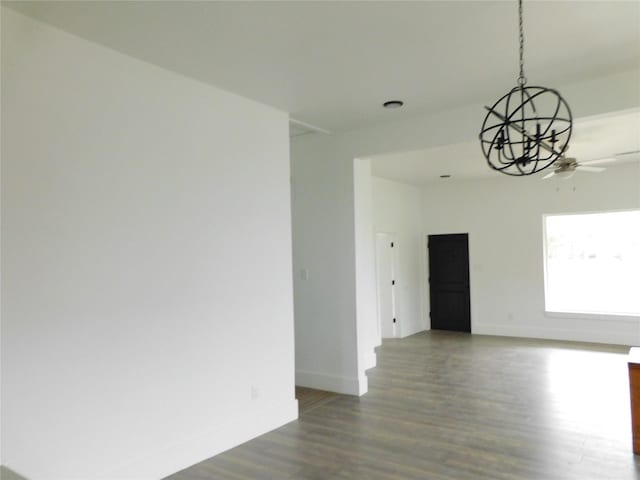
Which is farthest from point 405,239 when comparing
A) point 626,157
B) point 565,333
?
point 626,157

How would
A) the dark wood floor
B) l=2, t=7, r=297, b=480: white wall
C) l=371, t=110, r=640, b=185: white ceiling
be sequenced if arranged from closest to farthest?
1. l=2, t=7, r=297, b=480: white wall
2. the dark wood floor
3. l=371, t=110, r=640, b=185: white ceiling

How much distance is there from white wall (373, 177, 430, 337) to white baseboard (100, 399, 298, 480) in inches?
175

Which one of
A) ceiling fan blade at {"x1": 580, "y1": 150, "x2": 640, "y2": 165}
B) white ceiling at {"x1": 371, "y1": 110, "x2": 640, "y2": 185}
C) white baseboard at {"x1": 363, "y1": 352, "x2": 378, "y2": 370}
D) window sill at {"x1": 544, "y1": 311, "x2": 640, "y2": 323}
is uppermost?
white ceiling at {"x1": 371, "y1": 110, "x2": 640, "y2": 185}

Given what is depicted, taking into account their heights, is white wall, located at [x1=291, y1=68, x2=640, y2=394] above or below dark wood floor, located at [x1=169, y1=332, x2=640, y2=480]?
above

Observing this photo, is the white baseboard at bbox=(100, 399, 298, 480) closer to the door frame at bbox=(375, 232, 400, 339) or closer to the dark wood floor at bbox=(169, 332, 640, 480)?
the dark wood floor at bbox=(169, 332, 640, 480)

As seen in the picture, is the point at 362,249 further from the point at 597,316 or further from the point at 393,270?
the point at 597,316

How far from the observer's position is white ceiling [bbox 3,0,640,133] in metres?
2.55

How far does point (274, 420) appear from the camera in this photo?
399 centimetres

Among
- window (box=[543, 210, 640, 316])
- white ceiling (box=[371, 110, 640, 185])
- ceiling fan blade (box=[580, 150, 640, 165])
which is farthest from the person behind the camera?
window (box=[543, 210, 640, 316])

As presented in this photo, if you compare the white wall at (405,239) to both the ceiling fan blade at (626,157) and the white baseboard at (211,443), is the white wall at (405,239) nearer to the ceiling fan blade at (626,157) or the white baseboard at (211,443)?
the ceiling fan blade at (626,157)

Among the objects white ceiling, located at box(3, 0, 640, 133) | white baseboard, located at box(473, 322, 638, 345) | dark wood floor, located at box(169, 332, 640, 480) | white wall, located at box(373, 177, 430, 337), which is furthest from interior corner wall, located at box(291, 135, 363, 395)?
white baseboard, located at box(473, 322, 638, 345)

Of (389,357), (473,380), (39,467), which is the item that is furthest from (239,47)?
(389,357)

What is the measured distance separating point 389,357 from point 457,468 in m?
3.59

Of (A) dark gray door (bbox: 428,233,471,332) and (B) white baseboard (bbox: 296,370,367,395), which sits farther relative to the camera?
(A) dark gray door (bbox: 428,233,471,332)
